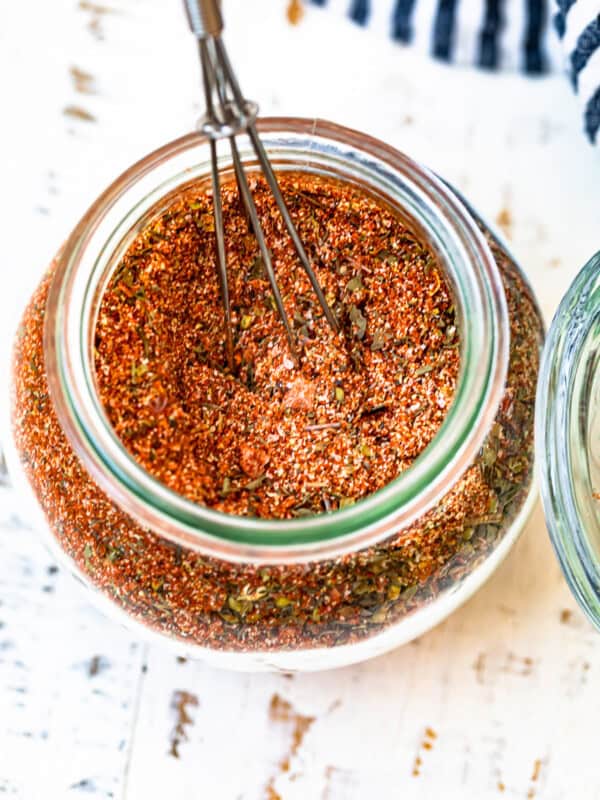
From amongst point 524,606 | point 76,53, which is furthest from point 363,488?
point 76,53

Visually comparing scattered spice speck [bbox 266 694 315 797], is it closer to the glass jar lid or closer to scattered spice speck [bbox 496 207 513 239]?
the glass jar lid

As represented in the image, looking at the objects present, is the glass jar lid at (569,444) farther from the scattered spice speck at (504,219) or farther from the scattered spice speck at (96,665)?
the scattered spice speck at (96,665)

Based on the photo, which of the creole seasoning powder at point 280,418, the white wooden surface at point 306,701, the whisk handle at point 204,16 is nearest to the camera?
the whisk handle at point 204,16

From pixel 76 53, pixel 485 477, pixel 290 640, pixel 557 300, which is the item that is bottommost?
pixel 290 640

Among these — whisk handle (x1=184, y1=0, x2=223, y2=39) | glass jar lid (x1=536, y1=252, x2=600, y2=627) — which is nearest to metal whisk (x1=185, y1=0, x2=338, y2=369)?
whisk handle (x1=184, y1=0, x2=223, y2=39)

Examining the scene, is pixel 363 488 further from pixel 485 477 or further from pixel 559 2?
pixel 559 2

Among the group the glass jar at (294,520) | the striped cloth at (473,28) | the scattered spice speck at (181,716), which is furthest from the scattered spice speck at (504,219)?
the scattered spice speck at (181,716)
